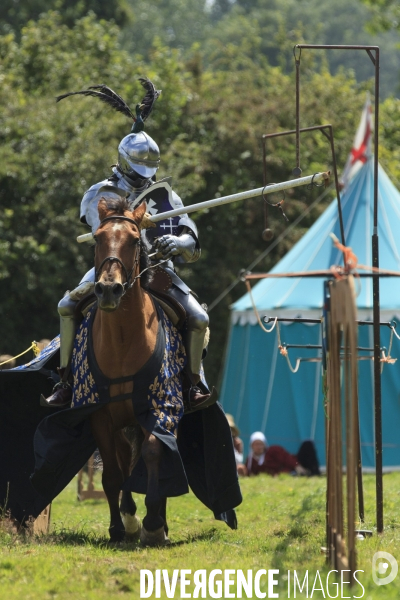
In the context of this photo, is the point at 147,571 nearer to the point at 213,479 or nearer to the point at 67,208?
the point at 213,479

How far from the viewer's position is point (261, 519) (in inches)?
392

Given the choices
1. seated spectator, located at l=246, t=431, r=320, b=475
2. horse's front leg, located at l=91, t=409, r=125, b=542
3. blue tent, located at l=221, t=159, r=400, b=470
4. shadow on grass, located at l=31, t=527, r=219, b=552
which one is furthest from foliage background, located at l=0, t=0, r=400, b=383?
horse's front leg, located at l=91, t=409, r=125, b=542

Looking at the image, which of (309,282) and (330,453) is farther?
(309,282)

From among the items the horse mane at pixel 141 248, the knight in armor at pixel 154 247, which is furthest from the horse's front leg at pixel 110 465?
the horse mane at pixel 141 248

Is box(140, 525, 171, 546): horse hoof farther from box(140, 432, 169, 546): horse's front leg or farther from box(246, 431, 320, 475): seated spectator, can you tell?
box(246, 431, 320, 475): seated spectator

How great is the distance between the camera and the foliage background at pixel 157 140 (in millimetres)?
22703

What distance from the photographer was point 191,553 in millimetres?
7145

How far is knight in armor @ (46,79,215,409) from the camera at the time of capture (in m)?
8.23

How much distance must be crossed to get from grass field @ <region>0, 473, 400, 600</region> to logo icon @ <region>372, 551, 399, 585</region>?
0.14 ft

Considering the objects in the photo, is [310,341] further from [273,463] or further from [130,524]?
[130,524]

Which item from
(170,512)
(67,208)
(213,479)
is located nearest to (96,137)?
(67,208)

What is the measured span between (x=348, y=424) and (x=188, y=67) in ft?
88.2

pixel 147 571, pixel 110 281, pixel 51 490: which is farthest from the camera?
pixel 51 490

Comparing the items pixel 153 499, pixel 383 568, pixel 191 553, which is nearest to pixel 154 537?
pixel 153 499
